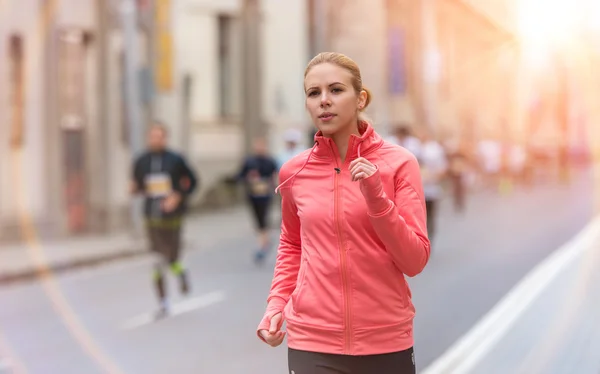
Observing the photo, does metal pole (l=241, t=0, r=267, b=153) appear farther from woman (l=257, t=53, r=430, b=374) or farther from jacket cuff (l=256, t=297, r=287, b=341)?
woman (l=257, t=53, r=430, b=374)

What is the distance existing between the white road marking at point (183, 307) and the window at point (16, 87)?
8.44m

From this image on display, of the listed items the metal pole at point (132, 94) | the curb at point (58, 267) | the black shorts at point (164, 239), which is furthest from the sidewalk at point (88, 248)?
the black shorts at point (164, 239)

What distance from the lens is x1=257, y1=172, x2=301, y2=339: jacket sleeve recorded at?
3246mm

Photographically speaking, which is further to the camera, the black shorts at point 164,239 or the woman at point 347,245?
the black shorts at point 164,239

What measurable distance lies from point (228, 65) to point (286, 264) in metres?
26.2

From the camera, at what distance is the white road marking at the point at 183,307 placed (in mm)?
10125

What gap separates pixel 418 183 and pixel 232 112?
2655 centimetres

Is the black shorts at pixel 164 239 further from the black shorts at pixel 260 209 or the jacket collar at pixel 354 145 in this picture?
the jacket collar at pixel 354 145

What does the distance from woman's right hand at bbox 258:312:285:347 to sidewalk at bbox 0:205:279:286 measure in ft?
37.6

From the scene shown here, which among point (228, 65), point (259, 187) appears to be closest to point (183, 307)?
point (259, 187)

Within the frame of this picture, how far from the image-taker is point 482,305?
33.4 ft

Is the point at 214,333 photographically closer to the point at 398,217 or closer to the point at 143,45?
the point at 398,217

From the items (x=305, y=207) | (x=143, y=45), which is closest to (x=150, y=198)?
(x=305, y=207)

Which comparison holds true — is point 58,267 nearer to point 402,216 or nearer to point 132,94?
point 132,94
